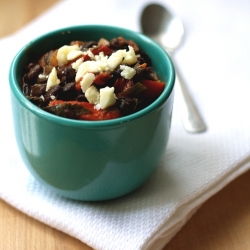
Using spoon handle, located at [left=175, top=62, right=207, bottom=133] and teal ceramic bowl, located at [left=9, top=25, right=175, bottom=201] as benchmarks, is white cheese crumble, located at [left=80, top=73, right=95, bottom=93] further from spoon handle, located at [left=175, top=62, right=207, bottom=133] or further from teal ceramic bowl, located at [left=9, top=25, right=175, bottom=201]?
spoon handle, located at [left=175, top=62, right=207, bottom=133]

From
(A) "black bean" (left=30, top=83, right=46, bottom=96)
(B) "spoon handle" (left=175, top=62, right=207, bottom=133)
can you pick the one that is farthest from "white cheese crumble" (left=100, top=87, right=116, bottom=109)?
(B) "spoon handle" (left=175, top=62, right=207, bottom=133)

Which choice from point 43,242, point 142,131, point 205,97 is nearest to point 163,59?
point 142,131

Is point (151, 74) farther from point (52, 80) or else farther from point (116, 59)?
point (52, 80)

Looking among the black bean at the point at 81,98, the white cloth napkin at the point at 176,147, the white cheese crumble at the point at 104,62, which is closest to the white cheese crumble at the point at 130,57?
the white cheese crumble at the point at 104,62

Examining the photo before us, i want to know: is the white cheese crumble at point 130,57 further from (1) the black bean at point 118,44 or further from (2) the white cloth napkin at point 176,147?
(2) the white cloth napkin at point 176,147

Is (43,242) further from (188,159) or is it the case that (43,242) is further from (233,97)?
(233,97)
